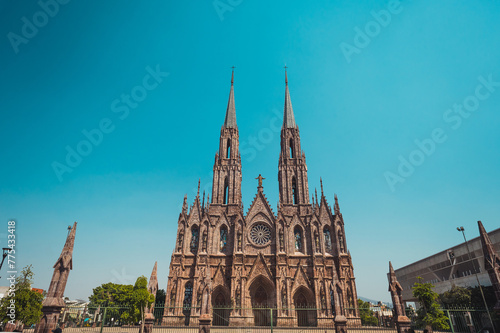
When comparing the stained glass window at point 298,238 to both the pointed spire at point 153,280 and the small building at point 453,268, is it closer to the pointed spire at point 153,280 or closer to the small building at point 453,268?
the small building at point 453,268

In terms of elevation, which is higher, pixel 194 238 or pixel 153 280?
pixel 194 238

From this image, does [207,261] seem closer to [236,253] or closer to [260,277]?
[236,253]

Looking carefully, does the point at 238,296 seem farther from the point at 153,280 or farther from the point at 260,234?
the point at 153,280

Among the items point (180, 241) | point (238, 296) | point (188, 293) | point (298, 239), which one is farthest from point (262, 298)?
point (180, 241)

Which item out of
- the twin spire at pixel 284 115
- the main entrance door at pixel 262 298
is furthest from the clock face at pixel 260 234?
the twin spire at pixel 284 115

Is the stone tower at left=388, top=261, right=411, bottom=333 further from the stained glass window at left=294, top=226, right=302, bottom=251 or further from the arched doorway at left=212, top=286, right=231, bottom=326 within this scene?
the arched doorway at left=212, top=286, right=231, bottom=326

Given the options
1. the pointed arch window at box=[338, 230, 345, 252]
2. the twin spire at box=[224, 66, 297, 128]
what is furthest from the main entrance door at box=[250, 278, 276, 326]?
the twin spire at box=[224, 66, 297, 128]

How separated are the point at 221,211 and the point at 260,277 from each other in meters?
9.76

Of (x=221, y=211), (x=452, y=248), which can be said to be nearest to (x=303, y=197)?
(x=221, y=211)

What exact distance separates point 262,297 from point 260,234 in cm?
743

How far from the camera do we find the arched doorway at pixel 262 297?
106ft

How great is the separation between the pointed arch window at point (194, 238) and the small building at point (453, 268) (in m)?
31.4

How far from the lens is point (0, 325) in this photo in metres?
19.4

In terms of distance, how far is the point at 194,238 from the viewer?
36.4 metres
